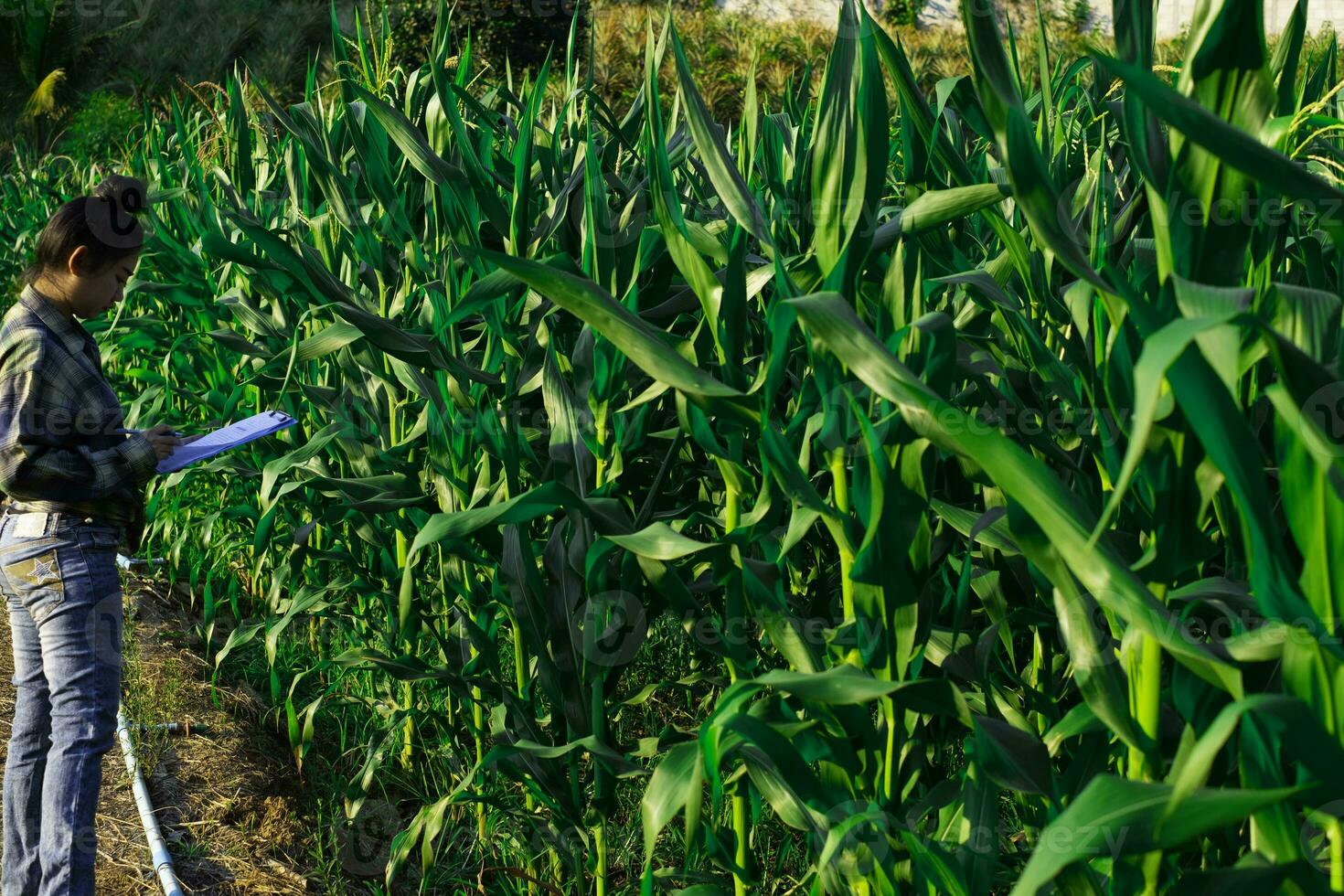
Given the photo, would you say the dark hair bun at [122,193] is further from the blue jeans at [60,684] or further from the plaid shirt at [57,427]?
the blue jeans at [60,684]

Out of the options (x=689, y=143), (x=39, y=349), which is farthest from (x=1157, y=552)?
(x=39, y=349)

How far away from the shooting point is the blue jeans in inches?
95.3

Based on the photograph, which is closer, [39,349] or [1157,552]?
[1157,552]

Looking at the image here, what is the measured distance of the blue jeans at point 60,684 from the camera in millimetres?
2420

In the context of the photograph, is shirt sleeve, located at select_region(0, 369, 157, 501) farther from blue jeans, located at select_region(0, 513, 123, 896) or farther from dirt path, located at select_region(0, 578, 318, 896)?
dirt path, located at select_region(0, 578, 318, 896)

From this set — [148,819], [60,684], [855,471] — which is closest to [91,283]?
[60,684]

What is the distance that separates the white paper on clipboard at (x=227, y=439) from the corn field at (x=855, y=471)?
0.61 ft

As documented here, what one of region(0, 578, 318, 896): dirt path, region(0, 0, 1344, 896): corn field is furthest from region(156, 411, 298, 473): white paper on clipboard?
region(0, 578, 318, 896): dirt path

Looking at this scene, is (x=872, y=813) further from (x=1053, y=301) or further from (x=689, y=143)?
(x=689, y=143)

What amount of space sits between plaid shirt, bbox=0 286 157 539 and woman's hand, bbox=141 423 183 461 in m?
0.03

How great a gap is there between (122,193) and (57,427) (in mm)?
511

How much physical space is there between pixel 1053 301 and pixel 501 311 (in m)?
1.12

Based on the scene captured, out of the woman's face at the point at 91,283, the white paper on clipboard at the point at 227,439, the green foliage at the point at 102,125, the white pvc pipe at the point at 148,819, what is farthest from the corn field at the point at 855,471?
the green foliage at the point at 102,125

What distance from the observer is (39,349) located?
2400 mm
